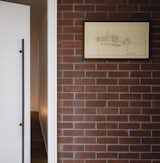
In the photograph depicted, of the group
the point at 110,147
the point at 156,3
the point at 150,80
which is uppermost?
the point at 156,3

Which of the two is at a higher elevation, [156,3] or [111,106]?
[156,3]

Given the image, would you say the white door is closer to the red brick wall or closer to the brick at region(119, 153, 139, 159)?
the red brick wall

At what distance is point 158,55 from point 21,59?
4.59 feet

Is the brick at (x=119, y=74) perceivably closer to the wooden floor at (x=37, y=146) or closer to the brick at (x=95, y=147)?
the brick at (x=95, y=147)

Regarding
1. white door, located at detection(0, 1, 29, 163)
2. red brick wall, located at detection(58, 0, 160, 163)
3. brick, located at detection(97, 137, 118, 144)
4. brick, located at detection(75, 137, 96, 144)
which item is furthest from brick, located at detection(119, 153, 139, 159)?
white door, located at detection(0, 1, 29, 163)

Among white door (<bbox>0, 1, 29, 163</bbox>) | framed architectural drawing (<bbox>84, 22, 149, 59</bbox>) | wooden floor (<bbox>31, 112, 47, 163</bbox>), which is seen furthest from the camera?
wooden floor (<bbox>31, 112, 47, 163</bbox>)

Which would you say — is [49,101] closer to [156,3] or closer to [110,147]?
[110,147]

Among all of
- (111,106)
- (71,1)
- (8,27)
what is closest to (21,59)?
(8,27)

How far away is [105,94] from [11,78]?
3.25 ft

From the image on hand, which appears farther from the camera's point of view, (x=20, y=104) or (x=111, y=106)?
(x=20, y=104)

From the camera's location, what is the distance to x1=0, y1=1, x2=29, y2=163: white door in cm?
262

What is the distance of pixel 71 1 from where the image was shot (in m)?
2.50

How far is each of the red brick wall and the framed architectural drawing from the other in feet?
0.21

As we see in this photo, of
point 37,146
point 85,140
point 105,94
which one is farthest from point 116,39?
point 37,146
